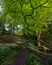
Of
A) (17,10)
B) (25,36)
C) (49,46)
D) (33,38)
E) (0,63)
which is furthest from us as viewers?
(25,36)

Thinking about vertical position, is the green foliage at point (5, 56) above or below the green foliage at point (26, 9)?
below

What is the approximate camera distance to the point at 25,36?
40500 mm

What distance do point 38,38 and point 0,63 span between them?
65.5ft

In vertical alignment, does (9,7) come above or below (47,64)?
above

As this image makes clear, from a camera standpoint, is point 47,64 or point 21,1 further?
point 47,64

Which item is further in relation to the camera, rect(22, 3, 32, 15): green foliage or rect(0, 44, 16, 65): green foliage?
rect(0, 44, 16, 65): green foliage

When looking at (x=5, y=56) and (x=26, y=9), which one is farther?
(x=5, y=56)

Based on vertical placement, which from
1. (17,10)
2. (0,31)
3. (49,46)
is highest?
(17,10)

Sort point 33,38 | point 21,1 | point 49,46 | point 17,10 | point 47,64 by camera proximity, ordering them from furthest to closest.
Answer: point 33,38 < point 49,46 < point 47,64 < point 17,10 < point 21,1

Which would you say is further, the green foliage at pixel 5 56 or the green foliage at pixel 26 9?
the green foliage at pixel 5 56

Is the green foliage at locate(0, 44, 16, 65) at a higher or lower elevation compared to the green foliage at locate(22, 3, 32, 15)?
lower

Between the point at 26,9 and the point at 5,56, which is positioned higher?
the point at 26,9

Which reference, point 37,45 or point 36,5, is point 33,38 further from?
point 36,5

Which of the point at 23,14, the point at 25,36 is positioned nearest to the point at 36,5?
the point at 23,14
